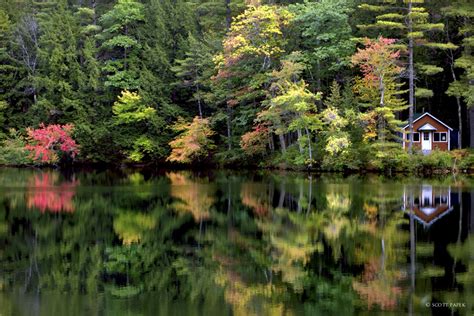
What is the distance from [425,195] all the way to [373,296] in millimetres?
12358

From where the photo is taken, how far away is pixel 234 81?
1503 inches

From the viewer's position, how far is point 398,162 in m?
31.0

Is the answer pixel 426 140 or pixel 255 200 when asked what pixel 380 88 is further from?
pixel 255 200

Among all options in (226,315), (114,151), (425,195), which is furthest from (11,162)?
(226,315)

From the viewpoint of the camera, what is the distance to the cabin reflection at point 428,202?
16.6 m

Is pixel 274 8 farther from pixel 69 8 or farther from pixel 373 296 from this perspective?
pixel 373 296

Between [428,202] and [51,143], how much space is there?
94.4 ft

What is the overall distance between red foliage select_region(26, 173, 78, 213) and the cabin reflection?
10061 millimetres

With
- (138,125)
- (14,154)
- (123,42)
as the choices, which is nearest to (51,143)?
(14,154)

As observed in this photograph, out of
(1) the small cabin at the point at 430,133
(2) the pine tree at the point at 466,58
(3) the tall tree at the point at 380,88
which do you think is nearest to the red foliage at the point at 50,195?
(3) the tall tree at the point at 380,88

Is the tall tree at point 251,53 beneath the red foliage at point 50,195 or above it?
above

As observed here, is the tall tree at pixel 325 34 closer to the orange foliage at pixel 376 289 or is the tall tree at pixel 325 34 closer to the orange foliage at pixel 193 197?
the orange foliage at pixel 193 197

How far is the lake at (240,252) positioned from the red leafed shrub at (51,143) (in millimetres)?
18603

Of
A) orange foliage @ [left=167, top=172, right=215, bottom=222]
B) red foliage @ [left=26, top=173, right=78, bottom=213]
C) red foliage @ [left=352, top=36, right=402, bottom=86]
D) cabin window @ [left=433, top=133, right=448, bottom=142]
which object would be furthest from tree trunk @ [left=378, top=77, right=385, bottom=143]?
red foliage @ [left=26, top=173, right=78, bottom=213]
